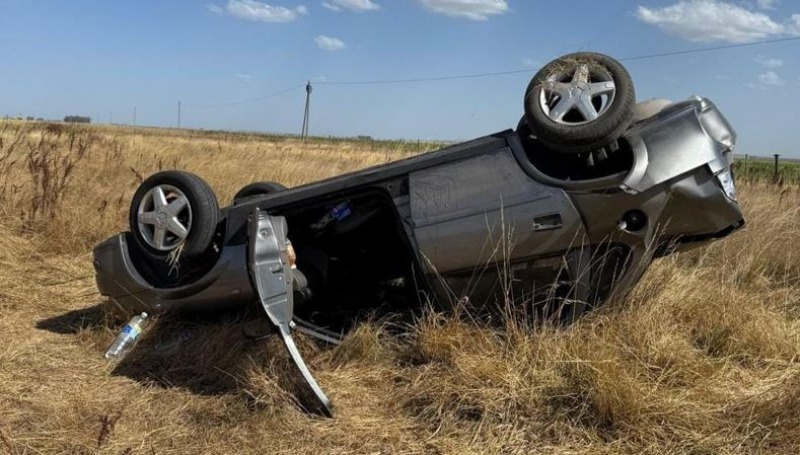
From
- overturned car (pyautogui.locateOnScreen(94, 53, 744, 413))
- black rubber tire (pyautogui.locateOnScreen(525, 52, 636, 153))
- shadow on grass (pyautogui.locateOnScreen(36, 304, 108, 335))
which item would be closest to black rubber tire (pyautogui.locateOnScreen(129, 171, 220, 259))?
overturned car (pyautogui.locateOnScreen(94, 53, 744, 413))

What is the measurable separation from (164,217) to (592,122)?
2.60 metres

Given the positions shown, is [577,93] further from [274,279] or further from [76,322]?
[76,322]

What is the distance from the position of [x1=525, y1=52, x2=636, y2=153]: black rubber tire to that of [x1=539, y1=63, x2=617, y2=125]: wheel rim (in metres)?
0.03

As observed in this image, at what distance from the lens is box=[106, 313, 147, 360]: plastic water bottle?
13.8ft

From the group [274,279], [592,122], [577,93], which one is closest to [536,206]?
[592,122]

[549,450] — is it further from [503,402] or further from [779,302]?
[779,302]

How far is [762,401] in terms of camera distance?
305 centimetres

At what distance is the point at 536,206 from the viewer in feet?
11.5

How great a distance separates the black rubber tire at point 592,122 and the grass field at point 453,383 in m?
0.95

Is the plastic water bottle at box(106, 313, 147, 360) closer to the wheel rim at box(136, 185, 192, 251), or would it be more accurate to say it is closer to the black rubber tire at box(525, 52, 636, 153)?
the wheel rim at box(136, 185, 192, 251)

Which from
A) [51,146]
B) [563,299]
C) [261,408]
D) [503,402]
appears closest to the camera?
[503,402]

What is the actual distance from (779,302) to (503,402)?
2439 millimetres

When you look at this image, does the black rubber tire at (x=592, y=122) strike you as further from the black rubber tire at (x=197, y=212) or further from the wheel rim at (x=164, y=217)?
the wheel rim at (x=164, y=217)

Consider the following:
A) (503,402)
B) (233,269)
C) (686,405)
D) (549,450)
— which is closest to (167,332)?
(233,269)
